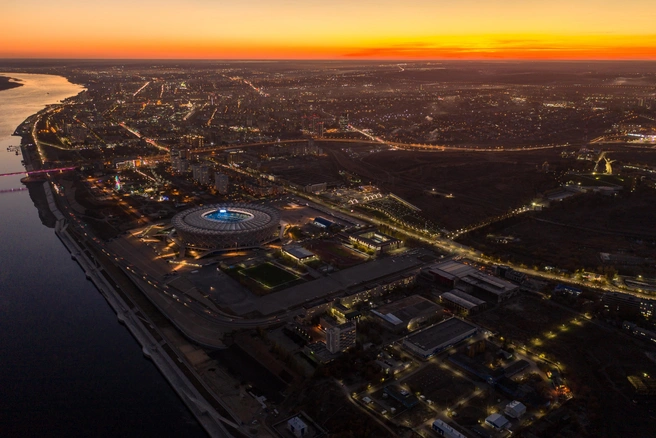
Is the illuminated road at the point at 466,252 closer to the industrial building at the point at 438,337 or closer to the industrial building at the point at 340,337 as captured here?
the industrial building at the point at 438,337

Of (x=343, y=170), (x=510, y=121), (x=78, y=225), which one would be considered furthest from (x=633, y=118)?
(x=78, y=225)

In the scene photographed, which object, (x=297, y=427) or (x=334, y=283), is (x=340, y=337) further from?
(x=334, y=283)

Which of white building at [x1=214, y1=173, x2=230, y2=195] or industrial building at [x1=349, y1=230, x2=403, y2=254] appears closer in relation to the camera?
industrial building at [x1=349, y1=230, x2=403, y2=254]

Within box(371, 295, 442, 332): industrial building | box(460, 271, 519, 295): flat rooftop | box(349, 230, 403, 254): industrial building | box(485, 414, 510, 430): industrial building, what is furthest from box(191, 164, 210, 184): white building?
box(485, 414, 510, 430): industrial building

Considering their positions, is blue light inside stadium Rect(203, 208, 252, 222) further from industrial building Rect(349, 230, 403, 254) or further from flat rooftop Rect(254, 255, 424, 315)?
flat rooftop Rect(254, 255, 424, 315)

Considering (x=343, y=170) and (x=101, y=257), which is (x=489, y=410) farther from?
(x=343, y=170)

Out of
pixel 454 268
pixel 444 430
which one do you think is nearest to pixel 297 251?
pixel 454 268

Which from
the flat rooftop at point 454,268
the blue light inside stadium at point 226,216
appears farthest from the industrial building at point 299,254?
the flat rooftop at point 454,268
